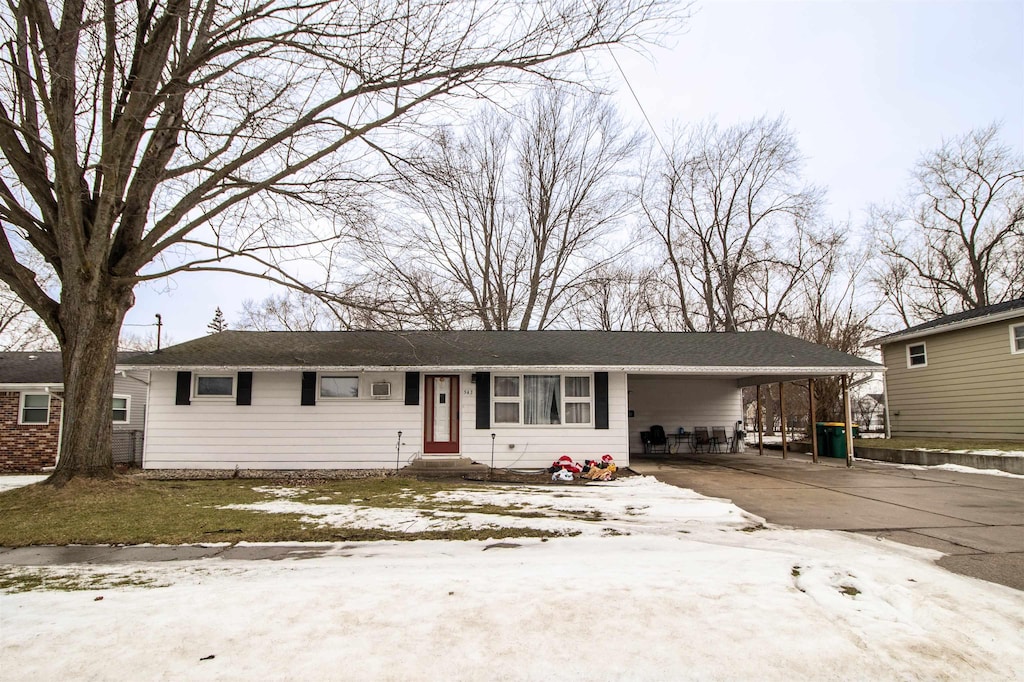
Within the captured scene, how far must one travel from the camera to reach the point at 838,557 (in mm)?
4996

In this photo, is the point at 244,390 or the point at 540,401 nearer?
the point at 244,390

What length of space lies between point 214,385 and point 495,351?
6.34 metres

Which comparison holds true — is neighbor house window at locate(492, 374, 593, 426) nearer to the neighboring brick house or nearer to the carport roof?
the carport roof

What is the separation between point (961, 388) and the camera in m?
15.8

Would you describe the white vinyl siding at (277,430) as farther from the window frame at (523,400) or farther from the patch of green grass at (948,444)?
the patch of green grass at (948,444)

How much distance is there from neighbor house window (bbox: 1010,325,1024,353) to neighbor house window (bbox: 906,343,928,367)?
2.84 meters

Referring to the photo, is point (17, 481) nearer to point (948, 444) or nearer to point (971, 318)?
point (948, 444)

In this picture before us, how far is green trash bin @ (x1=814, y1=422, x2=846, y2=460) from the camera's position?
15.9 meters

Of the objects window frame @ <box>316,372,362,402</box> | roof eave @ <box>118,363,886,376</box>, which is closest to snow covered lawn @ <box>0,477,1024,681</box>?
roof eave @ <box>118,363,886,376</box>

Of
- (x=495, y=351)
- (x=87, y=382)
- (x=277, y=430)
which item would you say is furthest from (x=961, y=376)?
(x=87, y=382)

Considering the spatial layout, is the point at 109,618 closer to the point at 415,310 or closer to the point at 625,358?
the point at 415,310

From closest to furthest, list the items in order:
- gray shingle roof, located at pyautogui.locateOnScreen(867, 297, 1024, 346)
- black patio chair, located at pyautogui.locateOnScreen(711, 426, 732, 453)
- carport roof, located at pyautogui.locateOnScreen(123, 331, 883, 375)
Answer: carport roof, located at pyautogui.locateOnScreen(123, 331, 883, 375)
gray shingle roof, located at pyautogui.locateOnScreen(867, 297, 1024, 346)
black patio chair, located at pyautogui.locateOnScreen(711, 426, 732, 453)

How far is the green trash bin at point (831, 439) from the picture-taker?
1585cm

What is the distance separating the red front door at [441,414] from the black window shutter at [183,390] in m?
5.17
